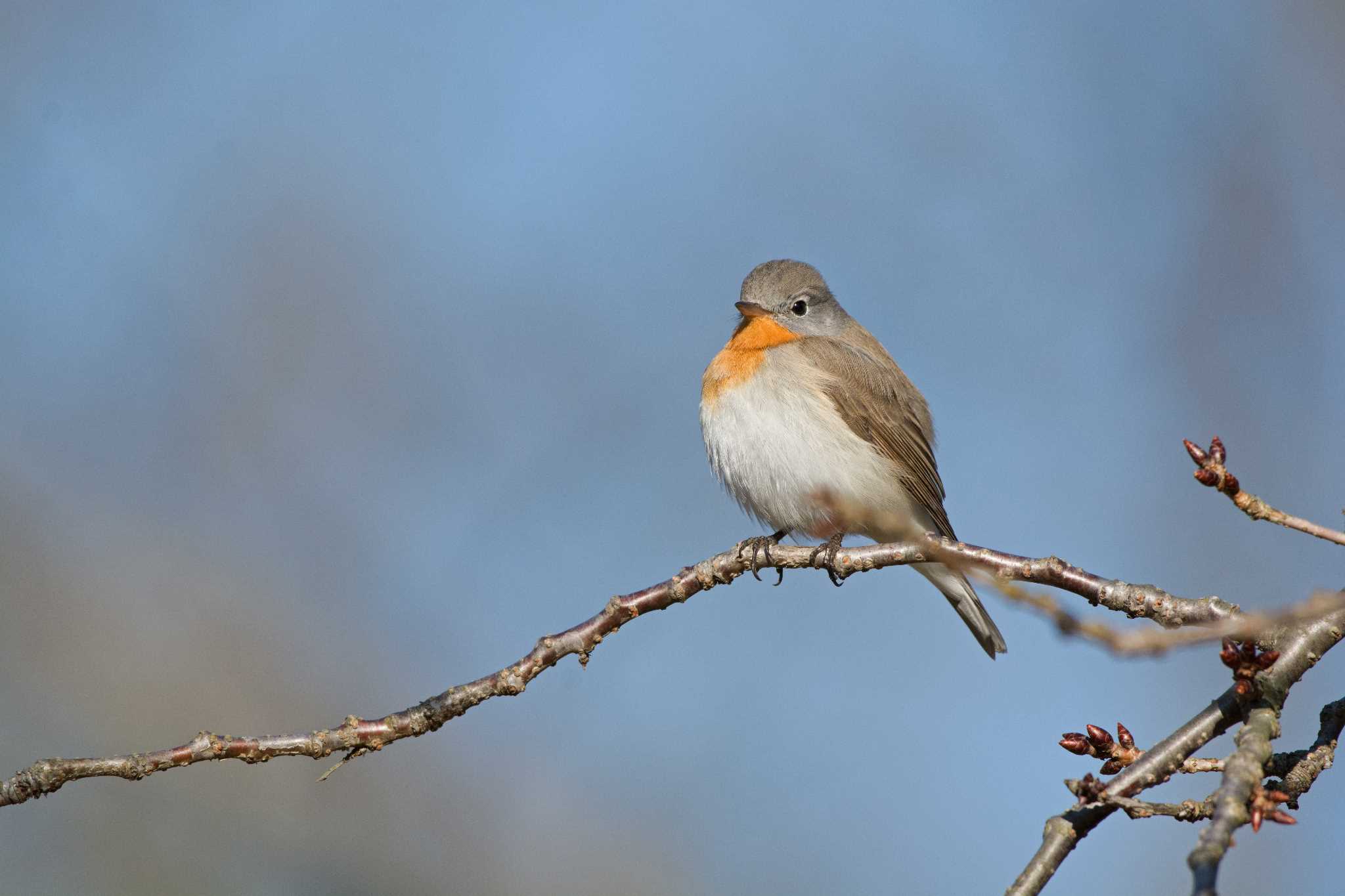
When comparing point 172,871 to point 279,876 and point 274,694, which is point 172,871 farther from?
point 274,694

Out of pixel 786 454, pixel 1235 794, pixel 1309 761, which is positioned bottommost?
pixel 1235 794

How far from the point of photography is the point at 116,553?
804 centimetres

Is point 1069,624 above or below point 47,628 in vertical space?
below

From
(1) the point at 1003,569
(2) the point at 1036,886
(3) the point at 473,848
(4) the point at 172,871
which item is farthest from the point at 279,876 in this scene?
(2) the point at 1036,886

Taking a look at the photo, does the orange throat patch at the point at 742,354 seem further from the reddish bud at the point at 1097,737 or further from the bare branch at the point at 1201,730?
the bare branch at the point at 1201,730

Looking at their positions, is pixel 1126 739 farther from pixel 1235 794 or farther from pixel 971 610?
pixel 971 610

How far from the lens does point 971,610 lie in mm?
5723

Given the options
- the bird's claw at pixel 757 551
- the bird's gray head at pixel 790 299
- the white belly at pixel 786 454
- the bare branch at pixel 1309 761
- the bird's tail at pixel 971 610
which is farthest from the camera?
the bird's gray head at pixel 790 299

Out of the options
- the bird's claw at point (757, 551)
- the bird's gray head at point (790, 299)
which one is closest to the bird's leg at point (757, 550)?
the bird's claw at point (757, 551)

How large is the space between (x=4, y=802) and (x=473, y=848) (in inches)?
186

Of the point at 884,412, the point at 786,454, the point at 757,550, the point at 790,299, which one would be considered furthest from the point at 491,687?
the point at 790,299

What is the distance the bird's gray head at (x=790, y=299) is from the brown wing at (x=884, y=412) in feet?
0.76

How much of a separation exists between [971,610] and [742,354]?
1.66 metres

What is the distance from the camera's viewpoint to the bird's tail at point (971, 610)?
18.4 feet
